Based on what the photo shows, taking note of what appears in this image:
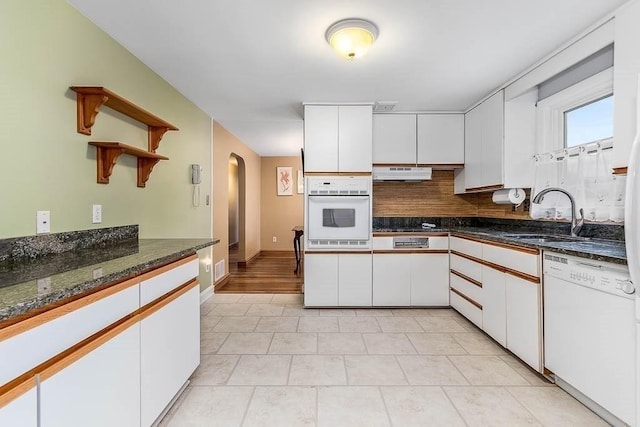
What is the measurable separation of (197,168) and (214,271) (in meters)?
1.43

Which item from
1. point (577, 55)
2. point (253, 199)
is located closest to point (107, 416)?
point (577, 55)

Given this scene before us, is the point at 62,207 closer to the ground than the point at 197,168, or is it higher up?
closer to the ground

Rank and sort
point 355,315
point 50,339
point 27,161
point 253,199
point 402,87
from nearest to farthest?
point 50,339, point 27,161, point 402,87, point 355,315, point 253,199

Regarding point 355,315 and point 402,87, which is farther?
point 355,315

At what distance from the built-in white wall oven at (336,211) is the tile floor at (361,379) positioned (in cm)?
88

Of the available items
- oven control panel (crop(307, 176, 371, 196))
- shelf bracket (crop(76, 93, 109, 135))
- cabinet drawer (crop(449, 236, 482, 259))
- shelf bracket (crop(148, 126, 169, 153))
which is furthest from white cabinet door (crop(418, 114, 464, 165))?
shelf bracket (crop(76, 93, 109, 135))

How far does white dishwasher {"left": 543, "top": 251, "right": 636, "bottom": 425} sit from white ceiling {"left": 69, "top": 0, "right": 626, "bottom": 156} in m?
1.49

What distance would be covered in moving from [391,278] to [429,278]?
1.38 ft

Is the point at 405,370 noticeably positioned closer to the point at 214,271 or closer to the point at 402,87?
the point at 402,87

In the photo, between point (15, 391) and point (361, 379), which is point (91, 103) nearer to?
point (15, 391)

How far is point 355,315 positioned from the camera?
10.8 ft

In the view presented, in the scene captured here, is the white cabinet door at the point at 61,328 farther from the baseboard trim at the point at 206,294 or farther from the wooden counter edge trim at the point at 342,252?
the baseboard trim at the point at 206,294

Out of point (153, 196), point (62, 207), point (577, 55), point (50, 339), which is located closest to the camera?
point (50, 339)

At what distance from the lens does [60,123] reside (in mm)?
1674
